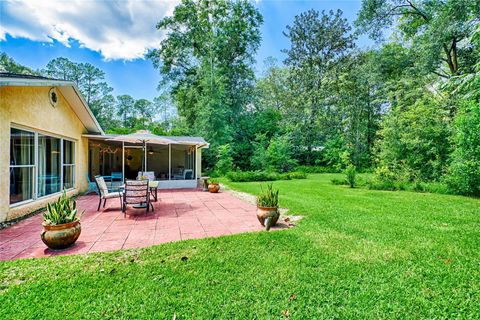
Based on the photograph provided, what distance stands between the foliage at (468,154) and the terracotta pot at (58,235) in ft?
42.1

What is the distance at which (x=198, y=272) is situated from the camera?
11.1ft

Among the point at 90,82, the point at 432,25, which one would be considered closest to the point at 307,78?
the point at 432,25

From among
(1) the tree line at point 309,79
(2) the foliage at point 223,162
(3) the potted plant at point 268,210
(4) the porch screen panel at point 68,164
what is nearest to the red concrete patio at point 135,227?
(3) the potted plant at point 268,210

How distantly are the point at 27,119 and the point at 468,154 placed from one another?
587 inches

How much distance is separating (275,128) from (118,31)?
1868cm

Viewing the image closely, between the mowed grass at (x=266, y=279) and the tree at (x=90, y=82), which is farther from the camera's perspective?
the tree at (x=90, y=82)

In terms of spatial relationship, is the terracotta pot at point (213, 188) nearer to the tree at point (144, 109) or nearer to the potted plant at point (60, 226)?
the potted plant at point (60, 226)

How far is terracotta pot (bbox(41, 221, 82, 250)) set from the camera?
13.4 ft

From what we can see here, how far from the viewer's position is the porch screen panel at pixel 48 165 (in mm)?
7086

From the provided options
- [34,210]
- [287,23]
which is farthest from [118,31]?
[287,23]

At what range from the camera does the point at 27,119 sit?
625 centimetres

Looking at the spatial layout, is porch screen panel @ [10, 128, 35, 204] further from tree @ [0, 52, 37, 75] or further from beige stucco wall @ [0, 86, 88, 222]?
tree @ [0, 52, 37, 75]

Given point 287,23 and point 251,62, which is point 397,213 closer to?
point 251,62

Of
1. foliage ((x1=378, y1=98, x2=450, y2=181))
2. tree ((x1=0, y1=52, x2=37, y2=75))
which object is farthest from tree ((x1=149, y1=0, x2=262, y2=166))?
tree ((x1=0, y1=52, x2=37, y2=75))
